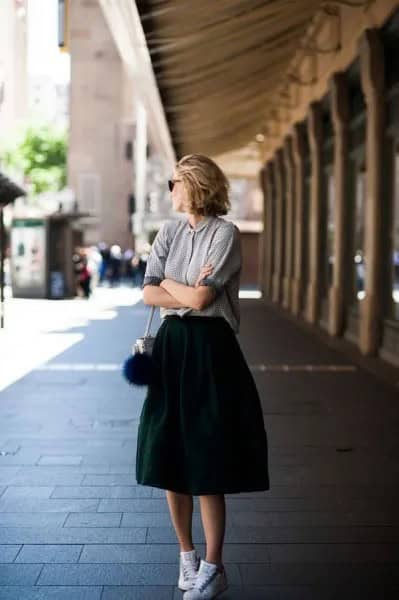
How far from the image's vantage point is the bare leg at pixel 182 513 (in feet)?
12.5

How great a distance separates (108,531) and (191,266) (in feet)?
5.01

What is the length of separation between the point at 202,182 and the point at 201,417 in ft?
2.84

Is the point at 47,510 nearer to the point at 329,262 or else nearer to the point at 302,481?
the point at 302,481

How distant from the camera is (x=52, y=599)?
12.2 ft

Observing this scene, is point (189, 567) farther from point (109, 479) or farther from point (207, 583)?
point (109, 479)

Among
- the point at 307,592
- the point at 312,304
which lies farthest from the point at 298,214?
the point at 307,592

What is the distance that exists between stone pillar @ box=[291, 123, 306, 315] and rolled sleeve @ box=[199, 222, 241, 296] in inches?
664

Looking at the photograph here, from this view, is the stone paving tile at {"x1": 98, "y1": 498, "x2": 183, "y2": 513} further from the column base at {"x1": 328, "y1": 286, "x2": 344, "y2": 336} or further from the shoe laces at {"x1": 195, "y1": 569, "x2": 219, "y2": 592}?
the column base at {"x1": 328, "y1": 286, "x2": 344, "y2": 336}

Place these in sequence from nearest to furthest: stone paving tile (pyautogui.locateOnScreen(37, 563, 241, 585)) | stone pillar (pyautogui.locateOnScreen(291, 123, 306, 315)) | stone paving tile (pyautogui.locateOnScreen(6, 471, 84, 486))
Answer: stone paving tile (pyautogui.locateOnScreen(37, 563, 241, 585)) → stone paving tile (pyautogui.locateOnScreen(6, 471, 84, 486)) → stone pillar (pyautogui.locateOnScreen(291, 123, 306, 315))

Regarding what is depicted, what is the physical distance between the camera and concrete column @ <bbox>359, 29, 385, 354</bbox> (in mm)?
12508

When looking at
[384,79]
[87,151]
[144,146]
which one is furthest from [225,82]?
[87,151]

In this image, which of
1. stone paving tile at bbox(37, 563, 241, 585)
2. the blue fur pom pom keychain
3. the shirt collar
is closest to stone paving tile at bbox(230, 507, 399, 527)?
stone paving tile at bbox(37, 563, 241, 585)

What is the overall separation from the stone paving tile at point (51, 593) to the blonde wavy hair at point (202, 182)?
1502 mm

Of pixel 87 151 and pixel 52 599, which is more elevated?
pixel 87 151
